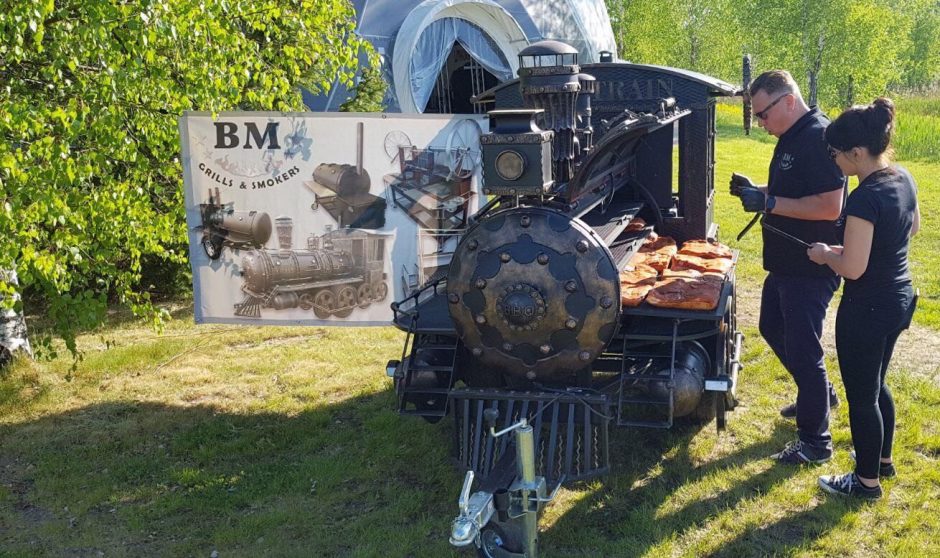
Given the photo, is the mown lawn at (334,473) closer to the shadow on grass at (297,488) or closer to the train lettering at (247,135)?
the shadow on grass at (297,488)

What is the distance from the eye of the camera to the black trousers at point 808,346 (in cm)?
505

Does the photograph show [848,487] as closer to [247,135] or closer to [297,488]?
[297,488]

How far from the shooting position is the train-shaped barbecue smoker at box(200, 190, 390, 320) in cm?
712

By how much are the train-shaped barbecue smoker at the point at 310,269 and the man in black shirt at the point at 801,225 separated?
330cm

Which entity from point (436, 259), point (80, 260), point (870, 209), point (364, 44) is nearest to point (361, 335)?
point (436, 259)

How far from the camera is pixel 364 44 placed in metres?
7.13

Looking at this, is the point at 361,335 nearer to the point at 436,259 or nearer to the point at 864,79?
the point at 436,259

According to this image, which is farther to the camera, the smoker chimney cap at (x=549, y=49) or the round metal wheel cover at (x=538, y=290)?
the smoker chimney cap at (x=549, y=49)

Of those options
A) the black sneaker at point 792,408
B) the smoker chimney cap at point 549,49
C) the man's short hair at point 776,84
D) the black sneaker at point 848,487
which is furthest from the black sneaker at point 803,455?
the smoker chimney cap at point 549,49

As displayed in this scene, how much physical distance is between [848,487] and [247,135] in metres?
5.12

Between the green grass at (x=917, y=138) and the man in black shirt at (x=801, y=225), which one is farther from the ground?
the green grass at (x=917, y=138)

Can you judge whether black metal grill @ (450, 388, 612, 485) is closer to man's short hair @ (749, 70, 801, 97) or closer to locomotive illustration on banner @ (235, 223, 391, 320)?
man's short hair @ (749, 70, 801, 97)

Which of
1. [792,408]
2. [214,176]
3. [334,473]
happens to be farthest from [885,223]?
[214,176]

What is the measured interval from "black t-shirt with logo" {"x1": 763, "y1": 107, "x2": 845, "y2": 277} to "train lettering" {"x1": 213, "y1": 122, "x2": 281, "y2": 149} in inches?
155
